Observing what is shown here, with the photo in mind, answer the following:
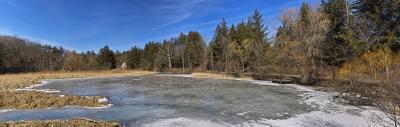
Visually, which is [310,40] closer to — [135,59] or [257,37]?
[257,37]

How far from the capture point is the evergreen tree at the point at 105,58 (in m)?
80.3

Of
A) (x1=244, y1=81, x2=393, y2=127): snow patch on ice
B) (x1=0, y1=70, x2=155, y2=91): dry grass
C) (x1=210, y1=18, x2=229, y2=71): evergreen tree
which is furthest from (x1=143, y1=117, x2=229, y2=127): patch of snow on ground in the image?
(x1=210, y1=18, x2=229, y2=71): evergreen tree

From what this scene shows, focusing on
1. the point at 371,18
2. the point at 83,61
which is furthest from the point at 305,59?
the point at 83,61

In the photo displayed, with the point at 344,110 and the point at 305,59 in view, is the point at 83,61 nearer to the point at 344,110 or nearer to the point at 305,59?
the point at 305,59

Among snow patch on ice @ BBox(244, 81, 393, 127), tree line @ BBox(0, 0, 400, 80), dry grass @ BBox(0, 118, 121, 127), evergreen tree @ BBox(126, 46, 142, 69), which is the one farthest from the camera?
evergreen tree @ BBox(126, 46, 142, 69)

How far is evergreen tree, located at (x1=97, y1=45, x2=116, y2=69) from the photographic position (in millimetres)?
80325

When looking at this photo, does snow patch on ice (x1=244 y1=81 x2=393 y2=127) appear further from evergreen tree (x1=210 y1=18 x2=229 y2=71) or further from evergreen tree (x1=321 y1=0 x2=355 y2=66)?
evergreen tree (x1=210 y1=18 x2=229 y2=71)

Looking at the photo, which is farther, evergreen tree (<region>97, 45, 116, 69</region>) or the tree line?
evergreen tree (<region>97, 45, 116, 69</region>)

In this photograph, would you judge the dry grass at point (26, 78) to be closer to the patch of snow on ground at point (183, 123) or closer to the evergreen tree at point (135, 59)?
the patch of snow on ground at point (183, 123)

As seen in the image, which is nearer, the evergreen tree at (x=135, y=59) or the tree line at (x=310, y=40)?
the tree line at (x=310, y=40)

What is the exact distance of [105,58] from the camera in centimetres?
8100

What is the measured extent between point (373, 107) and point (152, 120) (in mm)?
9292

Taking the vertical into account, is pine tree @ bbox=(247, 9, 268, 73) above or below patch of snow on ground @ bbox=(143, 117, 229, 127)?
above

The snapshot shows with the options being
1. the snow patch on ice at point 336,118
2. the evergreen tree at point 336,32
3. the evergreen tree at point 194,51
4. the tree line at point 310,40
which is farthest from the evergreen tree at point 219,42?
the snow patch on ice at point 336,118
